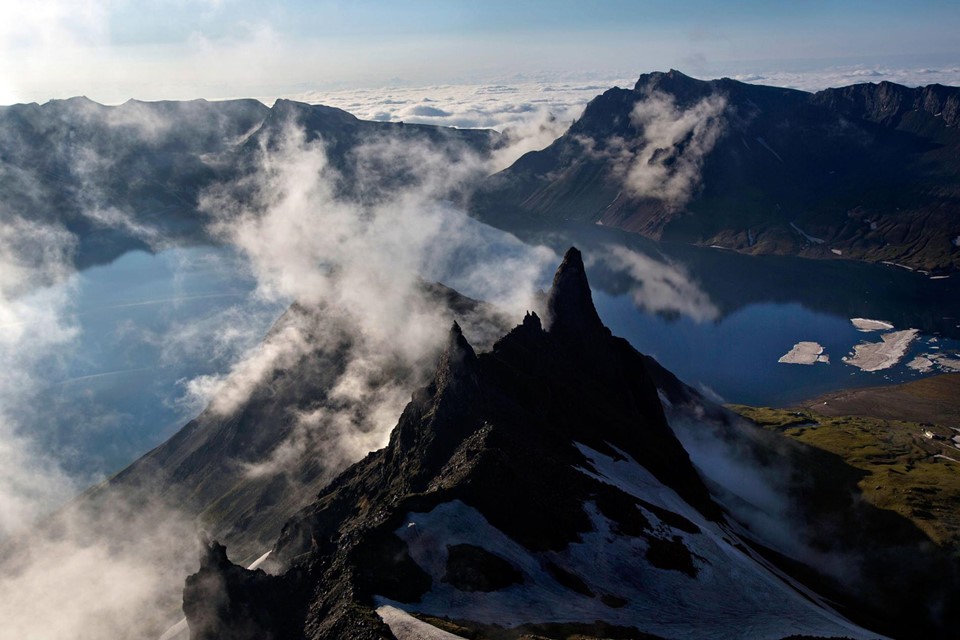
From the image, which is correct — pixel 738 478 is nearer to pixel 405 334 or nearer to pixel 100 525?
pixel 405 334

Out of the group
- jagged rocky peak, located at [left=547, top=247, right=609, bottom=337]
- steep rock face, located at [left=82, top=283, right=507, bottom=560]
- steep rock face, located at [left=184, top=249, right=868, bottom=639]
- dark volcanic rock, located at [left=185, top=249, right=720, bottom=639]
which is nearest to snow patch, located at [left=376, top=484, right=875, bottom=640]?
steep rock face, located at [left=184, top=249, right=868, bottom=639]

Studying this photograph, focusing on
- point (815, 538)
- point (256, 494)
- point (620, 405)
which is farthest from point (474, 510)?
point (256, 494)

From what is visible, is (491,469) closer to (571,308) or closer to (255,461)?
(571,308)

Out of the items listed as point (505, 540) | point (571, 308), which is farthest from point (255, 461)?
point (505, 540)

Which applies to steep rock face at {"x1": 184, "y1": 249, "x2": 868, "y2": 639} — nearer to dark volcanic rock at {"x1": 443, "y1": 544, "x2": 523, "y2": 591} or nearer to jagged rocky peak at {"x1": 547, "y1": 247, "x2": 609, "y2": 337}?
dark volcanic rock at {"x1": 443, "y1": 544, "x2": 523, "y2": 591}

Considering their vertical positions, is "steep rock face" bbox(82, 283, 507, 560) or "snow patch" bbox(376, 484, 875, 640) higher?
"snow patch" bbox(376, 484, 875, 640)

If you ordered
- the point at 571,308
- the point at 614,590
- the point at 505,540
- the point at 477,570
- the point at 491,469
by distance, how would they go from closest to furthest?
the point at 477,570 < the point at 614,590 < the point at 505,540 < the point at 491,469 < the point at 571,308

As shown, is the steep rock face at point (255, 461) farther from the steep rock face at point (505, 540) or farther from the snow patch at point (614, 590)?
the snow patch at point (614, 590)

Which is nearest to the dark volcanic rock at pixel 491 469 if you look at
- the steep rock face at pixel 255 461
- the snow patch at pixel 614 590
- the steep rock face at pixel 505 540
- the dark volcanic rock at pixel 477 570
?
the dark volcanic rock at pixel 477 570
